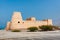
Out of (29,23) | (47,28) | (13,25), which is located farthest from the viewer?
(29,23)

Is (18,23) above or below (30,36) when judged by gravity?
above

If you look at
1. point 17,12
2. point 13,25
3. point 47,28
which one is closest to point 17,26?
point 13,25

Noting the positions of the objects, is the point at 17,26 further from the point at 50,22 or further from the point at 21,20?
the point at 50,22

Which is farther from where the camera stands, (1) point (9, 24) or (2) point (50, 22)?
(2) point (50, 22)

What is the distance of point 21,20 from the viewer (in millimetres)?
36844

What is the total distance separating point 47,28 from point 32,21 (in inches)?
631

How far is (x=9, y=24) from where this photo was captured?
1437 inches

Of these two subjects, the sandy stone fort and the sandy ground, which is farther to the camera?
the sandy stone fort

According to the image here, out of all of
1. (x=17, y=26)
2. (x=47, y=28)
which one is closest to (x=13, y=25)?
(x=17, y=26)

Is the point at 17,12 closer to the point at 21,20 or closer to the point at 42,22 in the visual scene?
the point at 21,20

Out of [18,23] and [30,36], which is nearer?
[30,36]

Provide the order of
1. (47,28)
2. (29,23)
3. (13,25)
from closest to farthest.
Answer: (47,28) → (13,25) → (29,23)

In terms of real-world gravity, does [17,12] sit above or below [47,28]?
above

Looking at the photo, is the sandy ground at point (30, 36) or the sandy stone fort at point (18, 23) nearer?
the sandy ground at point (30, 36)
